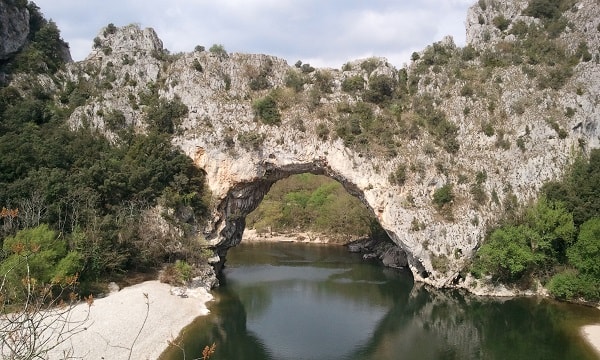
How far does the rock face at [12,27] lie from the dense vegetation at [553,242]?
4782 cm

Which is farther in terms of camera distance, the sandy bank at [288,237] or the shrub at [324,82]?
the sandy bank at [288,237]

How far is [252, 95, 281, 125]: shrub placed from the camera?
4382 centimetres

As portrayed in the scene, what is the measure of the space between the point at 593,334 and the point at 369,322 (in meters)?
13.1

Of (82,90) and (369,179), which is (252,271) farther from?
(82,90)

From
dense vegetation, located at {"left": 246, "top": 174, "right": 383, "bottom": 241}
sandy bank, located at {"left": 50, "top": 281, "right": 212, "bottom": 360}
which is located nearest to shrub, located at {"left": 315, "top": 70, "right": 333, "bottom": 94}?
dense vegetation, located at {"left": 246, "top": 174, "right": 383, "bottom": 241}

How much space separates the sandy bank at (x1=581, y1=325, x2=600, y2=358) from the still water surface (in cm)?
56

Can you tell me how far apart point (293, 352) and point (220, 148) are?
22174 millimetres

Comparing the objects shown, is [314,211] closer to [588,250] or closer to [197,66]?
[197,66]

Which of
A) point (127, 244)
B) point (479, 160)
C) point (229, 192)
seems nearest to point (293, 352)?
point (127, 244)

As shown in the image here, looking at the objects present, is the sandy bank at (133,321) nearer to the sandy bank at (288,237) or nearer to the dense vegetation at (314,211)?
the dense vegetation at (314,211)

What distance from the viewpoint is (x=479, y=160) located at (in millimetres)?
43188

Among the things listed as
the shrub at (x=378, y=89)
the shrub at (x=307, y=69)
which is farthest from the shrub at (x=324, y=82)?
the shrub at (x=378, y=89)

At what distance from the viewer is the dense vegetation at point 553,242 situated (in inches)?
1331

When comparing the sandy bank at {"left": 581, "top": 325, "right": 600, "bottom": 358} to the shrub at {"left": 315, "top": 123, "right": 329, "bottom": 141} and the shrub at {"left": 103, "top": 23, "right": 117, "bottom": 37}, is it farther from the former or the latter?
the shrub at {"left": 103, "top": 23, "right": 117, "bottom": 37}
